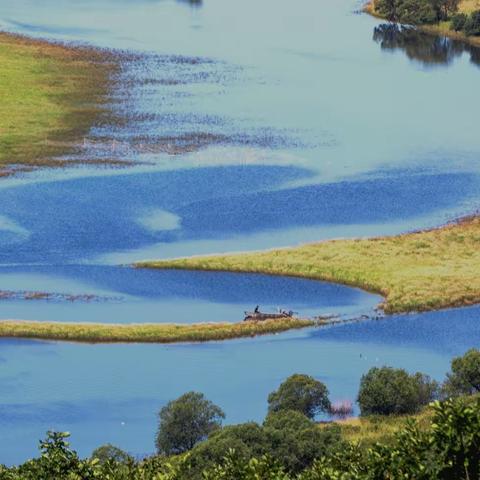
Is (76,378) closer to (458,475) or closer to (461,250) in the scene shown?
(461,250)

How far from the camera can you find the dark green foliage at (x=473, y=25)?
143 metres

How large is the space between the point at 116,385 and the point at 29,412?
165 inches

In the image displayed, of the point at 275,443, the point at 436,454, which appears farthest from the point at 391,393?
the point at 436,454

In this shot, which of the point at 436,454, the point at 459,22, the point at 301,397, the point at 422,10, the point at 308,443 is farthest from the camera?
the point at 422,10

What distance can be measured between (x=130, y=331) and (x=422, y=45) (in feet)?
275

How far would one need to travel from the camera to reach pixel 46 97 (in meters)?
112

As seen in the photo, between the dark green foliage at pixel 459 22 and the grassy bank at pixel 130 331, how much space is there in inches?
3322

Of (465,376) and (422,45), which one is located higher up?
Result: (422,45)

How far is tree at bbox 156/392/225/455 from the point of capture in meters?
52.0

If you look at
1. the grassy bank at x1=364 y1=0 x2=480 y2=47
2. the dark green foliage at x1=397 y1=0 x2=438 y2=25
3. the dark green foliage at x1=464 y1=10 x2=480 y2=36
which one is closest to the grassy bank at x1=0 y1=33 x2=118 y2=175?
the grassy bank at x1=364 y1=0 x2=480 y2=47

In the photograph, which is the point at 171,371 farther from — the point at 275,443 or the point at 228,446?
the point at 228,446

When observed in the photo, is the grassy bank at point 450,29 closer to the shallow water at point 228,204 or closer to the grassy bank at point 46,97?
the shallow water at point 228,204

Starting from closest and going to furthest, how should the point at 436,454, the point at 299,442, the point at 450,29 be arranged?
the point at 436,454, the point at 299,442, the point at 450,29

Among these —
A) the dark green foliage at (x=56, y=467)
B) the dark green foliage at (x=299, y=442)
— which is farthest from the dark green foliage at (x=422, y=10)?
the dark green foliage at (x=56, y=467)
